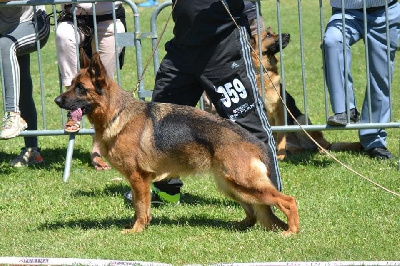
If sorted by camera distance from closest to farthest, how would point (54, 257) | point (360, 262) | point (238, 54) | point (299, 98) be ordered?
point (360, 262) < point (54, 257) < point (238, 54) < point (299, 98)

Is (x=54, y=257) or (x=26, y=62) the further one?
(x=26, y=62)

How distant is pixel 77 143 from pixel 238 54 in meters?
4.22

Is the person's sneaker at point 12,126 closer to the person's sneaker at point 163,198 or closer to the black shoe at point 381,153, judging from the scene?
the person's sneaker at point 163,198

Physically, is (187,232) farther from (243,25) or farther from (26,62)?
(26,62)

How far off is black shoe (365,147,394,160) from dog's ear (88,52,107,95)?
369cm

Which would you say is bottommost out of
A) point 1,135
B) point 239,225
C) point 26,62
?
point 239,225

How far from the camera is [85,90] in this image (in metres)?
5.85

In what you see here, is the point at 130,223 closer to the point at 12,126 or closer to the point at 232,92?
the point at 232,92

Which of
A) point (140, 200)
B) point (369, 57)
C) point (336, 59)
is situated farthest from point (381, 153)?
point (140, 200)

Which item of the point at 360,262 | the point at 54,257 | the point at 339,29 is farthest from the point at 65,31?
the point at 360,262

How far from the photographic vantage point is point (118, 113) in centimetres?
601

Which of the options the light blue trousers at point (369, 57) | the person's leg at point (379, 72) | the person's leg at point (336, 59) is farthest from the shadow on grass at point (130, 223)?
the person's leg at point (379, 72)

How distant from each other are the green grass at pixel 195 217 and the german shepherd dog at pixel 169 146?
188 millimetres

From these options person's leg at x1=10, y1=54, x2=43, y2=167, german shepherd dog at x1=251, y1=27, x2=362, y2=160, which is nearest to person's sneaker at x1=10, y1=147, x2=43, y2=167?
person's leg at x1=10, y1=54, x2=43, y2=167
